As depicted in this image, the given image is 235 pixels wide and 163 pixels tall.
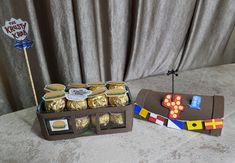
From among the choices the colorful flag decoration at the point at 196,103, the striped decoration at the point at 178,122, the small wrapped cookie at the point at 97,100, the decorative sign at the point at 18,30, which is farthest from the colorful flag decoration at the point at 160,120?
the decorative sign at the point at 18,30

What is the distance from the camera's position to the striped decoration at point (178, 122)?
0.80 metres

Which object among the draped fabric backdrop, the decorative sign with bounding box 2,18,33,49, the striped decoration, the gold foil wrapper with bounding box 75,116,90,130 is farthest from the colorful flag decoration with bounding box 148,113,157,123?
the decorative sign with bounding box 2,18,33,49

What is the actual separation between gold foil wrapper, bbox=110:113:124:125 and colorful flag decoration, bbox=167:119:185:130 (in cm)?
18

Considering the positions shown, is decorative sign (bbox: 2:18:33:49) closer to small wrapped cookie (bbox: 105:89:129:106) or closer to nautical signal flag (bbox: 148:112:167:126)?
small wrapped cookie (bbox: 105:89:129:106)

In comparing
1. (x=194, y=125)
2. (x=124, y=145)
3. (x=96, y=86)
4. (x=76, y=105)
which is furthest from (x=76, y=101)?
(x=194, y=125)

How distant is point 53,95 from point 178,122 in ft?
1.48

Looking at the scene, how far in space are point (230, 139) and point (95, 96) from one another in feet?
1.58

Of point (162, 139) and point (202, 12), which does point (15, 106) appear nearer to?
point (162, 139)

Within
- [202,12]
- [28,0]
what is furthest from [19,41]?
[202,12]

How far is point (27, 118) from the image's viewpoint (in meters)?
0.94

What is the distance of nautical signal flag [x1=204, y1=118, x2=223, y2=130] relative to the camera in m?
0.80

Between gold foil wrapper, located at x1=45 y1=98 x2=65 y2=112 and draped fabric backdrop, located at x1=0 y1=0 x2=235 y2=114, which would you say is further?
draped fabric backdrop, located at x1=0 y1=0 x2=235 y2=114

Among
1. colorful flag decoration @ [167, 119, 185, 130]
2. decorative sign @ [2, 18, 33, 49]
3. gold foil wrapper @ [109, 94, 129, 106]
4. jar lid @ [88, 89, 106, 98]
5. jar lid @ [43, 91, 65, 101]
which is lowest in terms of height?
colorful flag decoration @ [167, 119, 185, 130]

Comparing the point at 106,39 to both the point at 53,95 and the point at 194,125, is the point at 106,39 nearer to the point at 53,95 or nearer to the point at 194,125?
the point at 53,95
